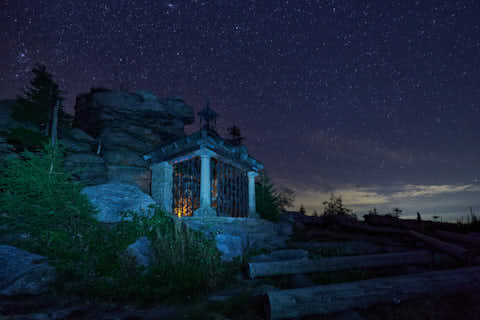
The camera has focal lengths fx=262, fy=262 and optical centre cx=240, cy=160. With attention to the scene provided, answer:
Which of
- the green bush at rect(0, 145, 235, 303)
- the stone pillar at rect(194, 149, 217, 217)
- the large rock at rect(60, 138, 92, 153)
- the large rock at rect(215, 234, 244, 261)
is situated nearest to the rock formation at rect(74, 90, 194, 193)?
the large rock at rect(60, 138, 92, 153)

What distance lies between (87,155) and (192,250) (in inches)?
634

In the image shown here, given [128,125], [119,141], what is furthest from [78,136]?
[128,125]

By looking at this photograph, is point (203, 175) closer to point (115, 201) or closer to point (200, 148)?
point (200, 148)

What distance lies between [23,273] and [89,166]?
13894mm

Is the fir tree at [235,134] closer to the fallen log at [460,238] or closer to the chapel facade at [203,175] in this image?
the chapel facade at [203,175]

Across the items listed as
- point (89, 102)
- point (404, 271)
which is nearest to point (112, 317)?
point (404, 271)

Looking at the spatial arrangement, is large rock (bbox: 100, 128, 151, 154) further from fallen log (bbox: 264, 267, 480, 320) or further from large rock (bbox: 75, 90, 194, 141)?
fallen log (bbox: 264, 267, 480, 320)

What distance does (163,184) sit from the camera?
14172 mm

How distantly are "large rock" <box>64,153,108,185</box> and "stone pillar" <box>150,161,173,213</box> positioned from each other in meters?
5.76

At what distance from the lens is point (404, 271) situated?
602 cm

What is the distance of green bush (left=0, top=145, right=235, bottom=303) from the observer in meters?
4.79

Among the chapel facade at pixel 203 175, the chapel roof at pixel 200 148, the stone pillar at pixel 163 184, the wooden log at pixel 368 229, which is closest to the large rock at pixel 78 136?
the chapel facade at pixel 203 175

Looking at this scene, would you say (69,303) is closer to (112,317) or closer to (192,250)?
(112,317)

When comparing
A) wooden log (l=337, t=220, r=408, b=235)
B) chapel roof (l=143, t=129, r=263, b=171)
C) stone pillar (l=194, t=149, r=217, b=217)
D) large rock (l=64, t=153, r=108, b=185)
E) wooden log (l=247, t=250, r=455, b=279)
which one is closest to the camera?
wooden log (l=247, t=250, r=455, b=279)
